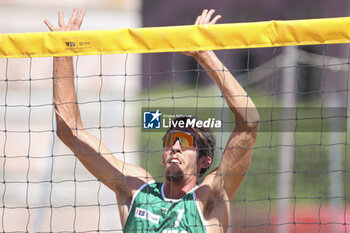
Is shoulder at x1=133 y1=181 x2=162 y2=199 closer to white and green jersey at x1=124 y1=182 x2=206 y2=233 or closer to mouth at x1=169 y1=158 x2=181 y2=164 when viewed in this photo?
white and green jersey at x1=124 y1=182 x2=206 y2=233

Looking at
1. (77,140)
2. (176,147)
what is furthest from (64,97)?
(176,147)

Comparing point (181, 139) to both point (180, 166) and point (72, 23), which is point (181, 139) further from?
point (72, 23)

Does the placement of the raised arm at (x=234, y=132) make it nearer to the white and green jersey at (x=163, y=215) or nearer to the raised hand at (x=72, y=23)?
the white and green jersey at (x=163, y=215)

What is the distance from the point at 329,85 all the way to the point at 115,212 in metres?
4.29

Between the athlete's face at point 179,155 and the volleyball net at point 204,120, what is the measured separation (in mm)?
162

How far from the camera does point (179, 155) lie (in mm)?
3180

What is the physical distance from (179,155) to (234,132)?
0.33 metres

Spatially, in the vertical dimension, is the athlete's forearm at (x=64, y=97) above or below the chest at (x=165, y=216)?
above

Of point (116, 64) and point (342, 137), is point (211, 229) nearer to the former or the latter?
point (342, 137)

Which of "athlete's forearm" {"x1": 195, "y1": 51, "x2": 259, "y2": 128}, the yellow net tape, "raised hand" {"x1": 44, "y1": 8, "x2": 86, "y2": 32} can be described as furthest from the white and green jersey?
"raised hand" {"x1": 44, "y1": 8, "x2": 86, "y2": 32}

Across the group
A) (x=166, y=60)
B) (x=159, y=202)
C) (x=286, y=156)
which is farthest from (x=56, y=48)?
(x=166, y=60)

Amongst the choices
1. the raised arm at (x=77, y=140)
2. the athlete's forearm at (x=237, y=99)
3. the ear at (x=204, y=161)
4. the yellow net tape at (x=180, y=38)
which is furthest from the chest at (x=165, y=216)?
the yellow net tape at (x=180, y=38)

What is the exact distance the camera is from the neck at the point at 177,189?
3.21 meters

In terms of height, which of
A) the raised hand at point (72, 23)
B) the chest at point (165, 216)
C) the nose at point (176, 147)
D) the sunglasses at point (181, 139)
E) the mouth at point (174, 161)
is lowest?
the chest at point (165, 216)
